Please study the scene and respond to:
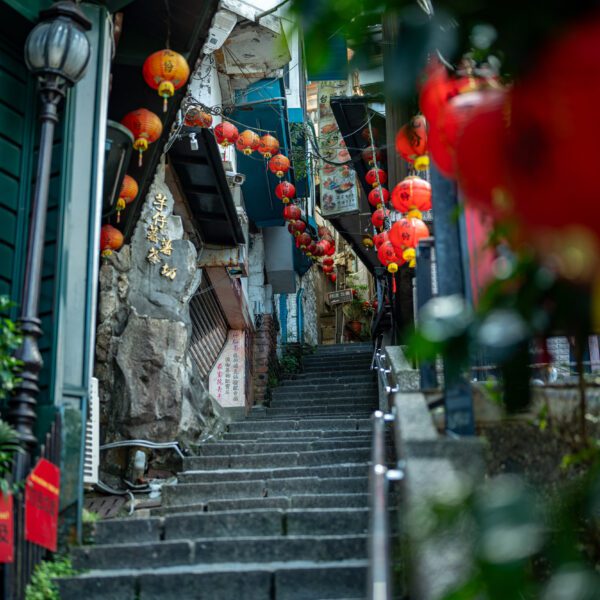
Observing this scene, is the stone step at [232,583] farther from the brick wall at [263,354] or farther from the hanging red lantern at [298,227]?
the hanging red lantern at [298,227]

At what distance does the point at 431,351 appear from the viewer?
1711mm

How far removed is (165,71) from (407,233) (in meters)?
3.88

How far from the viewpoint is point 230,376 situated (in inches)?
634

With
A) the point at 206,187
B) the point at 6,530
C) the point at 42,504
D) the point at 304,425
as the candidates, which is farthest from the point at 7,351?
the point at 206,187

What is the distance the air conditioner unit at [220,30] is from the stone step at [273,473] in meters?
8.48

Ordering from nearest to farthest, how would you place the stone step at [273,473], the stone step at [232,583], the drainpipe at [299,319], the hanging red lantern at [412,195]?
the stone step at [232,583], the stone step at [273,473], the hanging red lantern at [412,195], the drainpipe at [299,319]

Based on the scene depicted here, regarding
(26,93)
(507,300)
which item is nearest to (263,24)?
(26,93)

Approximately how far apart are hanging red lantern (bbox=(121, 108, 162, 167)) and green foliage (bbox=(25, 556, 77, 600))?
501 centimetres

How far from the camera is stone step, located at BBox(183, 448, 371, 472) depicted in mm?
9188

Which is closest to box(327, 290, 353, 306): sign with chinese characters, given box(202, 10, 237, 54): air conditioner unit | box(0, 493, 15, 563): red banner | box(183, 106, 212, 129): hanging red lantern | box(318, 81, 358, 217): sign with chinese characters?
box(318, 81, 358, 217): sign with chinese characters

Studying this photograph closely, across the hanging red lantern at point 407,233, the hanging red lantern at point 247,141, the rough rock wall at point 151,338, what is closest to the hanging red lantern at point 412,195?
the hanging red lantern at point 407,233

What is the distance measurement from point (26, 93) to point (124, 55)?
6.68ft

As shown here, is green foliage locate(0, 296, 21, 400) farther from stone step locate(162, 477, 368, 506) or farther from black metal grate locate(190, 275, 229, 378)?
black metal grate locate(190, 275, 229, 378)

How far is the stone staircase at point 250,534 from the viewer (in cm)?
600
